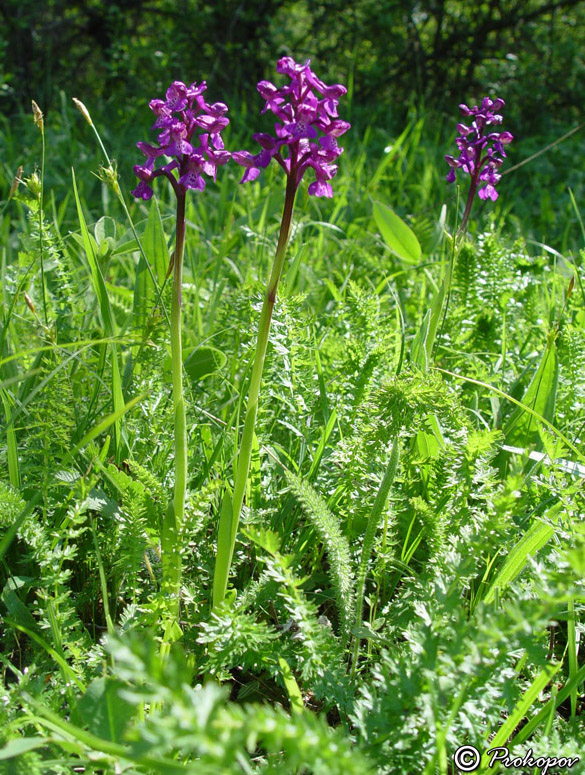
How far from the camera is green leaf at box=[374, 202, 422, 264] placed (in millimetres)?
2648

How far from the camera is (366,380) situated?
6.26 ft

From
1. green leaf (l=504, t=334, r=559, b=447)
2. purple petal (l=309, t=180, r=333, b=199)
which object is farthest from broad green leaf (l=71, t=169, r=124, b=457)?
green leaf (l=504, t=334, r=559, b=447)

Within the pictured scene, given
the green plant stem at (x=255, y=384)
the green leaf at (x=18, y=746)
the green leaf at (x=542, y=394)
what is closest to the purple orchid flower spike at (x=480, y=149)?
the green leaf at (x=542, y=394)

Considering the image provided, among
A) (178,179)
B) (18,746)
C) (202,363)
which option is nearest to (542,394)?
(202,363)

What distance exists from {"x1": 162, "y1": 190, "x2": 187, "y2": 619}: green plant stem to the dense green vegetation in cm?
3

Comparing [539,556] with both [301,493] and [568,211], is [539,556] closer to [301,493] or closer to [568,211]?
[301,493]

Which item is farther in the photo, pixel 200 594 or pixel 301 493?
pixel 200 594

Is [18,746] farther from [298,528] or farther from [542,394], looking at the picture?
[542,394]

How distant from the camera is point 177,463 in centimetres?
140

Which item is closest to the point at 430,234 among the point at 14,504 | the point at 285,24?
the point at 14,504

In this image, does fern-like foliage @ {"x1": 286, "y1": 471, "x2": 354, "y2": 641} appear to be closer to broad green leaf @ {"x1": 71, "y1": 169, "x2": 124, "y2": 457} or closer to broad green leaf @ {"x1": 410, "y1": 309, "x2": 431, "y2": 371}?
broad green leaf @ {"x1": 71, "y1": 169, "x2": 124, "y2": 457}

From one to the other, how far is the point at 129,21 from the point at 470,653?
24.3ft
